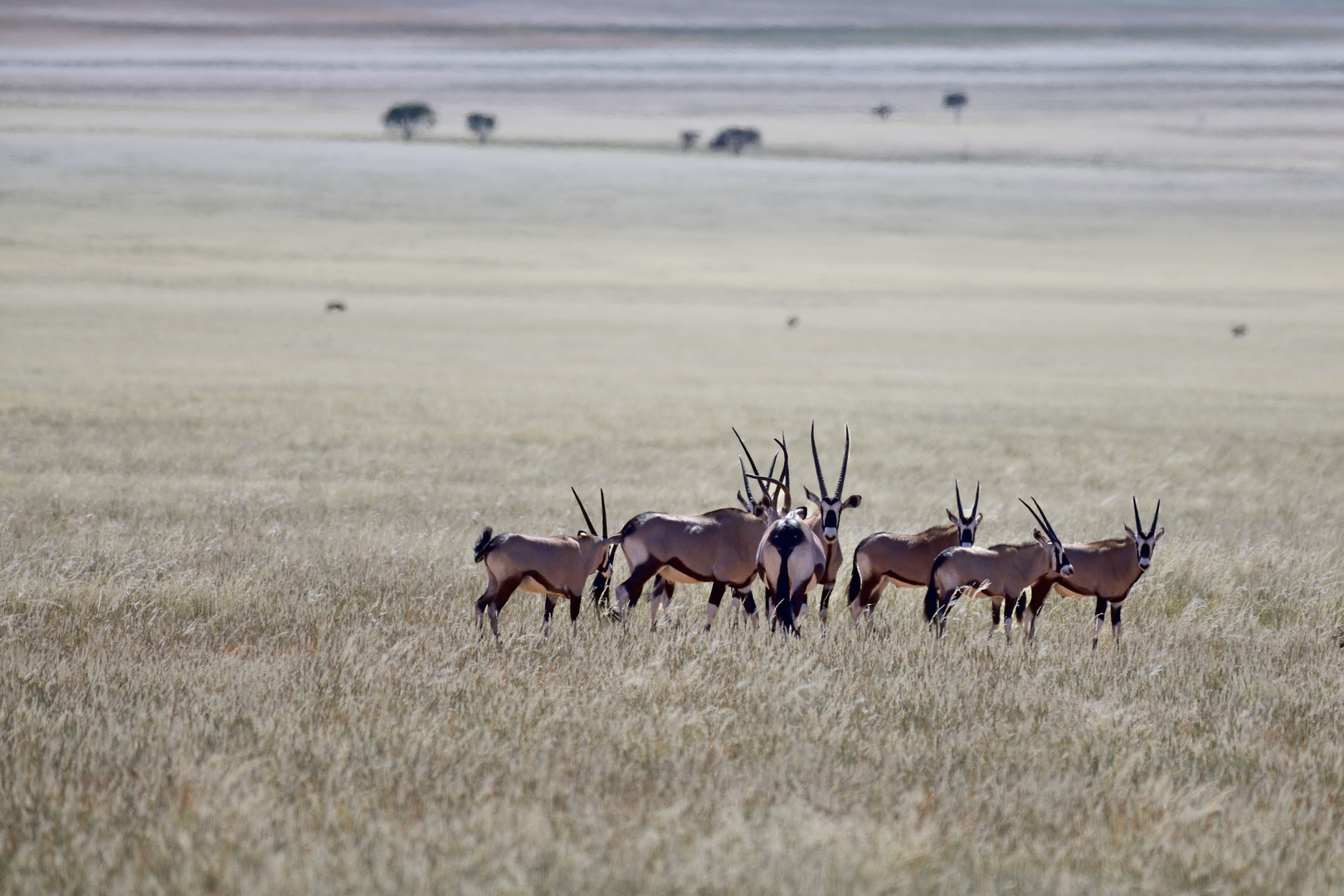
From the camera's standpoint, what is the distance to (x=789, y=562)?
298 inches

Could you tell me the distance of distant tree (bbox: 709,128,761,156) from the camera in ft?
432

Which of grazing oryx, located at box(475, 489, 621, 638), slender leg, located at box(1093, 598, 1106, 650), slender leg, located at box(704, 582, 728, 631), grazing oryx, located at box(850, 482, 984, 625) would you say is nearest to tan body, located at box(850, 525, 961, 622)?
grazing oryx, located at box(850, 482, 984, 625)

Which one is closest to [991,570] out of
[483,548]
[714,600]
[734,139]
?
[714,600]

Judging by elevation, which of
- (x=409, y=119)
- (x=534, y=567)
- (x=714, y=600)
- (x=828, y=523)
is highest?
(x=409, y=119)

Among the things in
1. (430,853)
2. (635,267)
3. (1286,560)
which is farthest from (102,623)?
(635,267)

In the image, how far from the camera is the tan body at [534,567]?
766 cm

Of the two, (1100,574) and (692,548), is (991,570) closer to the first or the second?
(1100,574)

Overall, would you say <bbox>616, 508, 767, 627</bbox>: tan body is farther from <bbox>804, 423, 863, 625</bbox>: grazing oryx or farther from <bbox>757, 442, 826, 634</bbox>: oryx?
<bbox>804, 423, 863, 625</bbox>: grazing oryx

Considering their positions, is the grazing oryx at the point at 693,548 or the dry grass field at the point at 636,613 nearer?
the dry grass field at the point at 636,613

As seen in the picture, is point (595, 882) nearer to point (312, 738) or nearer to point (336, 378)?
point (312, 738)

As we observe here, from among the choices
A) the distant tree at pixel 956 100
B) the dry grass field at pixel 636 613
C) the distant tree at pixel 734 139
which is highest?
the distant tree at pixel 956 100

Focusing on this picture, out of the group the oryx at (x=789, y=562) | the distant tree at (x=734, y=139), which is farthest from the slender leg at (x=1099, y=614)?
the distant tree at (x=734, y=139)

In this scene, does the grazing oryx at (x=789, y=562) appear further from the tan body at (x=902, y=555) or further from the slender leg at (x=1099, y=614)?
the slender leg at (x=1099, y=614)

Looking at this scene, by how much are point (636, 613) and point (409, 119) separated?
5465 inches
